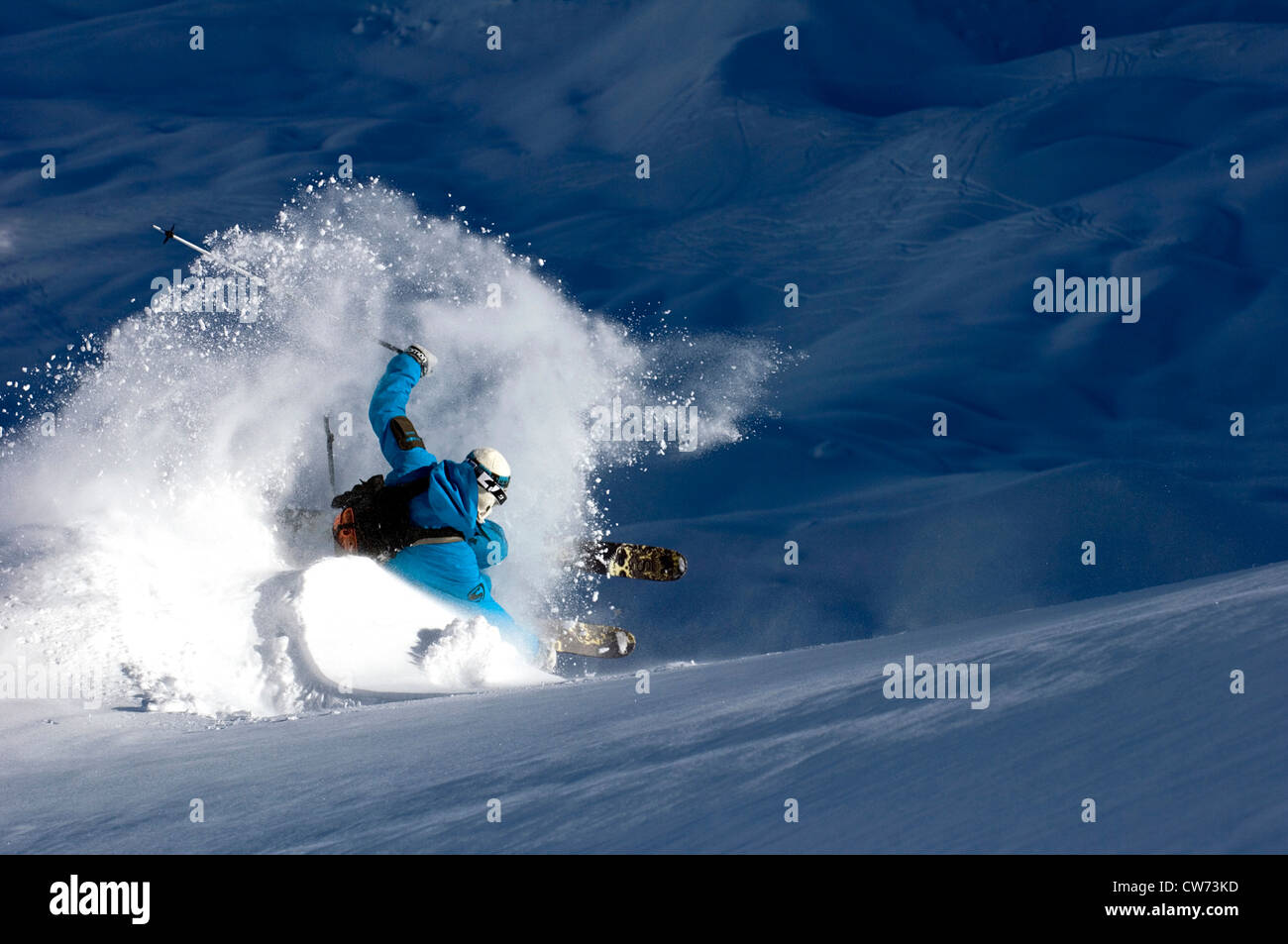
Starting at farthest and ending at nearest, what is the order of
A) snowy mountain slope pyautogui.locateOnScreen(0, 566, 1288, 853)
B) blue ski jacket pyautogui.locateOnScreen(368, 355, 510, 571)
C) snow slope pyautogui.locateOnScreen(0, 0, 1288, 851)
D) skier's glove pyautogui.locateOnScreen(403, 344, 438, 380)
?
skier's glove pyautogui.locateOnScreen(403, 344, 438, 380), blue ski jacket pyautogui.locateOnScreen(368, 355, 510, 571), snow slope pyautogui.locateOnScreen(0, 0, 1288, 851), snowy mountain slope pyautogui.locateOnScreen(0, 566, 1288, 853)

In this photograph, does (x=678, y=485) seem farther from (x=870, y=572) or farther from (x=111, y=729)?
(x=111, y=729)

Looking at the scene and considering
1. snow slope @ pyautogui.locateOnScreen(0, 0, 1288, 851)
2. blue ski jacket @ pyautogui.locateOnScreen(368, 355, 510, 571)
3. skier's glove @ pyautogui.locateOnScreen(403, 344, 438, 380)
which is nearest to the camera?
snow slope @ pyautogui.locateOnScreen(0, 0, 1288, 851)

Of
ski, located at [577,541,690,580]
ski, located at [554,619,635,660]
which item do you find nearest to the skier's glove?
ski, located at [577,541,690,580]

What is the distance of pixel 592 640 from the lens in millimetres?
5898

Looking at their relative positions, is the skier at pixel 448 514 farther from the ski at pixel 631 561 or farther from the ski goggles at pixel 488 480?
the ski at pixel 631 561

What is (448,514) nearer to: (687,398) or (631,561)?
(631,561)

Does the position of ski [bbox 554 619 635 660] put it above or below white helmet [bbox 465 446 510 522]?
below

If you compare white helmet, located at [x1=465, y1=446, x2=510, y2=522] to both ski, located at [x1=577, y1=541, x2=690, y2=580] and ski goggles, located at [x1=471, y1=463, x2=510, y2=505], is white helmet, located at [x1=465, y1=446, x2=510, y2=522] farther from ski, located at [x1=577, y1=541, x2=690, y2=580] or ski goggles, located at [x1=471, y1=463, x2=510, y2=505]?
ski, located at [x1=577, y1=541, x2=690, y2=580]

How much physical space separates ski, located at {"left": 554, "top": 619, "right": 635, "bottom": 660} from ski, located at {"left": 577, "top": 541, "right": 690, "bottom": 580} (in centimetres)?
40

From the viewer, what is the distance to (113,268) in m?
11.2

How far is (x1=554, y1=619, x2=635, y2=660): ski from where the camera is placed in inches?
232

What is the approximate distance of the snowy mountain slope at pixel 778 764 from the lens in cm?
188

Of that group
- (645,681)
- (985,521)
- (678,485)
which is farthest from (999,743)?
(678,485)

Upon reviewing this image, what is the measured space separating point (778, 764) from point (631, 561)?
12.8ft
